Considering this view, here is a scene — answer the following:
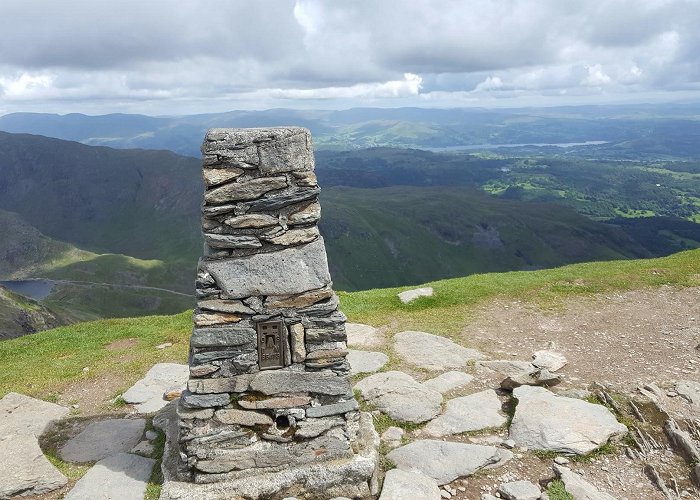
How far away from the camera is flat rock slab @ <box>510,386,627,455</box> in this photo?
39.5 ft

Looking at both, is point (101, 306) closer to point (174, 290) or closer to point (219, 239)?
point (174, 290)

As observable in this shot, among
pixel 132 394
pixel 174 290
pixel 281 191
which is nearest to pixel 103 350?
pixel 132 394

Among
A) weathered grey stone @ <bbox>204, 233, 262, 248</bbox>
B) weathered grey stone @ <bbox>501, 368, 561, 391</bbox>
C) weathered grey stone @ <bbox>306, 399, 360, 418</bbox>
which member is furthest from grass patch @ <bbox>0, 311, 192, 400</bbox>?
weathered grey stone @ <bbox>501, 368, 561, 391</bbox>

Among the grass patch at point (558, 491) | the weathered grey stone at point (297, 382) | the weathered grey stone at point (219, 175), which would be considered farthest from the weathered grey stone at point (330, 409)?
the weathered grey stone at point (219, 175)

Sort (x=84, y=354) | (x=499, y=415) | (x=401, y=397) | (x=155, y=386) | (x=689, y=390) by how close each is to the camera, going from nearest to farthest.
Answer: (x=499, y=415), (x=401, y=397), (x=689, y=390), (x=155, y=386), (x=84, y=354)

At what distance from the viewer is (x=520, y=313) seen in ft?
76.1

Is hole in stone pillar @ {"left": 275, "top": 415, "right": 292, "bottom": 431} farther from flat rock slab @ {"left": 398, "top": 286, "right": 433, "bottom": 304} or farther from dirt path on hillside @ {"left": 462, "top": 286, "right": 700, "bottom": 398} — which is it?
flat rock slab @ {"left": 398, "top": 286, "right": 433, "bottom": 304}

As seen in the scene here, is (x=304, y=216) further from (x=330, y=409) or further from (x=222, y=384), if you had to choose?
(x=330, y=409)

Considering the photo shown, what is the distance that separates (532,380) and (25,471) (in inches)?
532

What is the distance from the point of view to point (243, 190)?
31.5 ft

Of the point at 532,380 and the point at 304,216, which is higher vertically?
the point at 304,216

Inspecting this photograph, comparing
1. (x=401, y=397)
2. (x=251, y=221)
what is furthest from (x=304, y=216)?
(x=401, y=397)

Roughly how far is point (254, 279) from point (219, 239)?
1041 millimetres

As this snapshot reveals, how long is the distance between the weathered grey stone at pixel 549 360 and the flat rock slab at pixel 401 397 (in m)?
4.85
